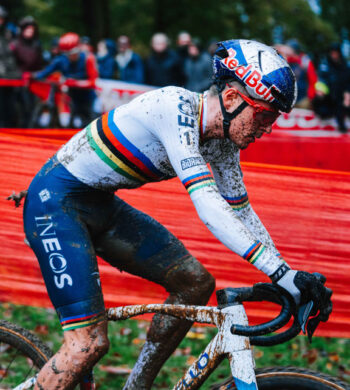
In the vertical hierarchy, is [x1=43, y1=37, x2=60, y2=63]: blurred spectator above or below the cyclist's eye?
below

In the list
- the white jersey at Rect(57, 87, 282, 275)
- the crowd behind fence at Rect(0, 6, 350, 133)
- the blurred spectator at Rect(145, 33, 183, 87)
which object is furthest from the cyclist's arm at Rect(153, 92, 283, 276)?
the blurred spectator at Rect(145, 33, 183, 87)

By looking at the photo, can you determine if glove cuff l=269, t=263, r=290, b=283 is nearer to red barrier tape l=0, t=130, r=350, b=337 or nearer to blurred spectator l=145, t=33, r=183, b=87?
red barrier tape l=0, t=130, r=350, b=337

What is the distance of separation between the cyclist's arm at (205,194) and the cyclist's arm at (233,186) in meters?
0.46

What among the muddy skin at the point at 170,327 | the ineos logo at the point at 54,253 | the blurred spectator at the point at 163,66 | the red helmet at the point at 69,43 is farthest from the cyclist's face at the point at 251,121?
the blurred spectator at the point at 163,66

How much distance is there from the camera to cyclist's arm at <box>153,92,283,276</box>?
256 centimetres

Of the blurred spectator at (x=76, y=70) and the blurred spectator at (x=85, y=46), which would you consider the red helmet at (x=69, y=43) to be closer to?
the blurred spectator at (x=76, y=70)

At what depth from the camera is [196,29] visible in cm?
2644

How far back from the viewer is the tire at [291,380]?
2727mm

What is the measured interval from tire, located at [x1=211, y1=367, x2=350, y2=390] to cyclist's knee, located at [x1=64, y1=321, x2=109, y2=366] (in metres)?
0.62

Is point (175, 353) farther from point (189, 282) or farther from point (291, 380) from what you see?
point (291, 380)

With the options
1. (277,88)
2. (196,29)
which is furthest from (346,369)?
(196,29)

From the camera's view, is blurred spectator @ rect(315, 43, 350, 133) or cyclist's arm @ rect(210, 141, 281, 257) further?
blurred spectator @ rect(315, 43, 350, 133)

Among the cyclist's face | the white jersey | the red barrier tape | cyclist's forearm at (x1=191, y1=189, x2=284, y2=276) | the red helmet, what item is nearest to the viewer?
cyclist's forearm at (x1=191, y1=189, x2=284, y2=276)

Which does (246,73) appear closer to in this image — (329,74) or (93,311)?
(93,311)
